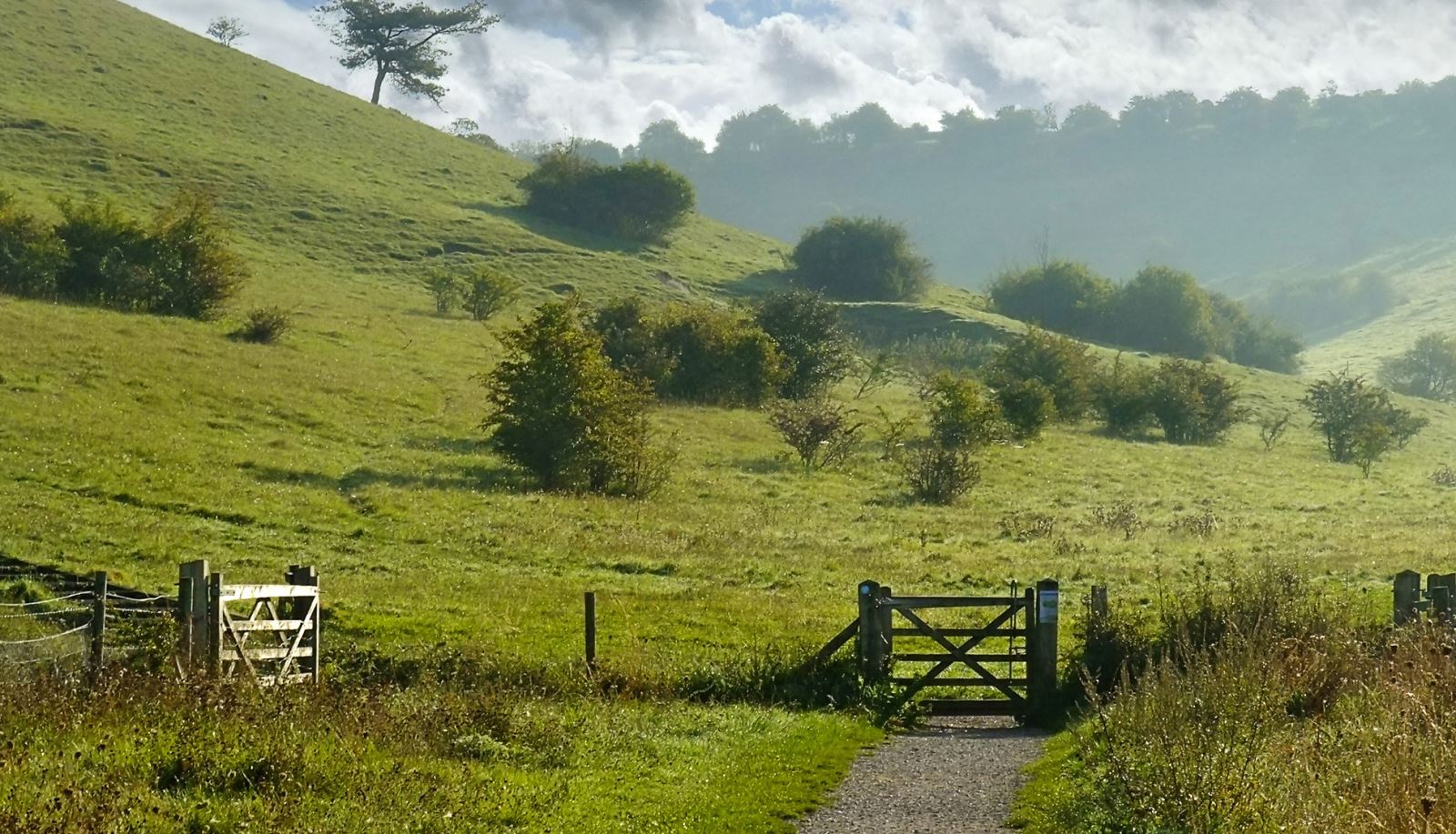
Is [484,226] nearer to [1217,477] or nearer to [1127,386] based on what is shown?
[1127,386]

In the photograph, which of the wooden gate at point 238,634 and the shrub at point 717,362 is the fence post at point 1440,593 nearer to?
the wooden gate at point 238,634

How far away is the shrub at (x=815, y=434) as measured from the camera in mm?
49125

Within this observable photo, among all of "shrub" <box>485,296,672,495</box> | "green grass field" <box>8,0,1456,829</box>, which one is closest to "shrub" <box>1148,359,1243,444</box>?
"green grass field" <box>8,0,1456,829</box>

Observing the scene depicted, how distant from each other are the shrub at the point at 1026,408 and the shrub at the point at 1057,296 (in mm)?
56560

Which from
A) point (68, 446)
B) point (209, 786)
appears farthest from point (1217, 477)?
point (209, 786)

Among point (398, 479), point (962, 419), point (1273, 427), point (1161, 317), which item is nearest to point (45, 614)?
point (398, 479)

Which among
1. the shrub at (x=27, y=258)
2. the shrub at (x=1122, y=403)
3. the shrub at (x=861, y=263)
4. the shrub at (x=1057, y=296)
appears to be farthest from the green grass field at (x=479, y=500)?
the shrub at (x=1057, y=296)

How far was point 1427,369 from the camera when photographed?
437 ft

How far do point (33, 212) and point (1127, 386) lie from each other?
5202cm

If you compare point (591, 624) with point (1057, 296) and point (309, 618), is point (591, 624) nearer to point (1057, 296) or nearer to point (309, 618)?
point (309, 618)

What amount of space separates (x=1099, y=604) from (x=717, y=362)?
40.7 meters

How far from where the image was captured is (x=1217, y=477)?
5341 centimetres

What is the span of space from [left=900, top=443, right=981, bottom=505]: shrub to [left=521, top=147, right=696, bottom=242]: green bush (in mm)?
63048

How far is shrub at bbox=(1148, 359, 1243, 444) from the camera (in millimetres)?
69500
